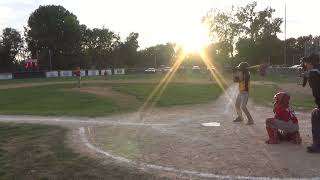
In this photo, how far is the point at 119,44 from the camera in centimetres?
12200

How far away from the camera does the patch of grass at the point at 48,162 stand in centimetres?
756

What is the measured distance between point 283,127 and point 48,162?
14.8ft

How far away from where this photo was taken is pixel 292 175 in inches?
283

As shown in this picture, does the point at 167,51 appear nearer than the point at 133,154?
No

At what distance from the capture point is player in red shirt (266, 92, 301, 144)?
9.69 metres

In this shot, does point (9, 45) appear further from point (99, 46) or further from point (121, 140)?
point (121, 140)

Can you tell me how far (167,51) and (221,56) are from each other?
5855cm

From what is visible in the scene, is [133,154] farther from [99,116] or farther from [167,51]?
[167,51]

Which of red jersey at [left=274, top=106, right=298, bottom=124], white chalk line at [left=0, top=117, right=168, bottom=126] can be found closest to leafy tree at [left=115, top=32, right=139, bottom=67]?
white chalk line at [left=0, top=117, right=168, bottom=126]

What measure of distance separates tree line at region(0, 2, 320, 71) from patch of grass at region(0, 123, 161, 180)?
68.3 m

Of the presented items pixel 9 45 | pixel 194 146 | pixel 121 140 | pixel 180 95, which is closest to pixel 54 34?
pixel 9 45

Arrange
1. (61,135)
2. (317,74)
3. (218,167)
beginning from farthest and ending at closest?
1. (61,135)
2. (317,74)
3. (218,167)

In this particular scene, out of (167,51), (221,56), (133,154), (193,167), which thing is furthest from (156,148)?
(167,51)

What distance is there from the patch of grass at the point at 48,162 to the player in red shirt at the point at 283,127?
3.29 metres
